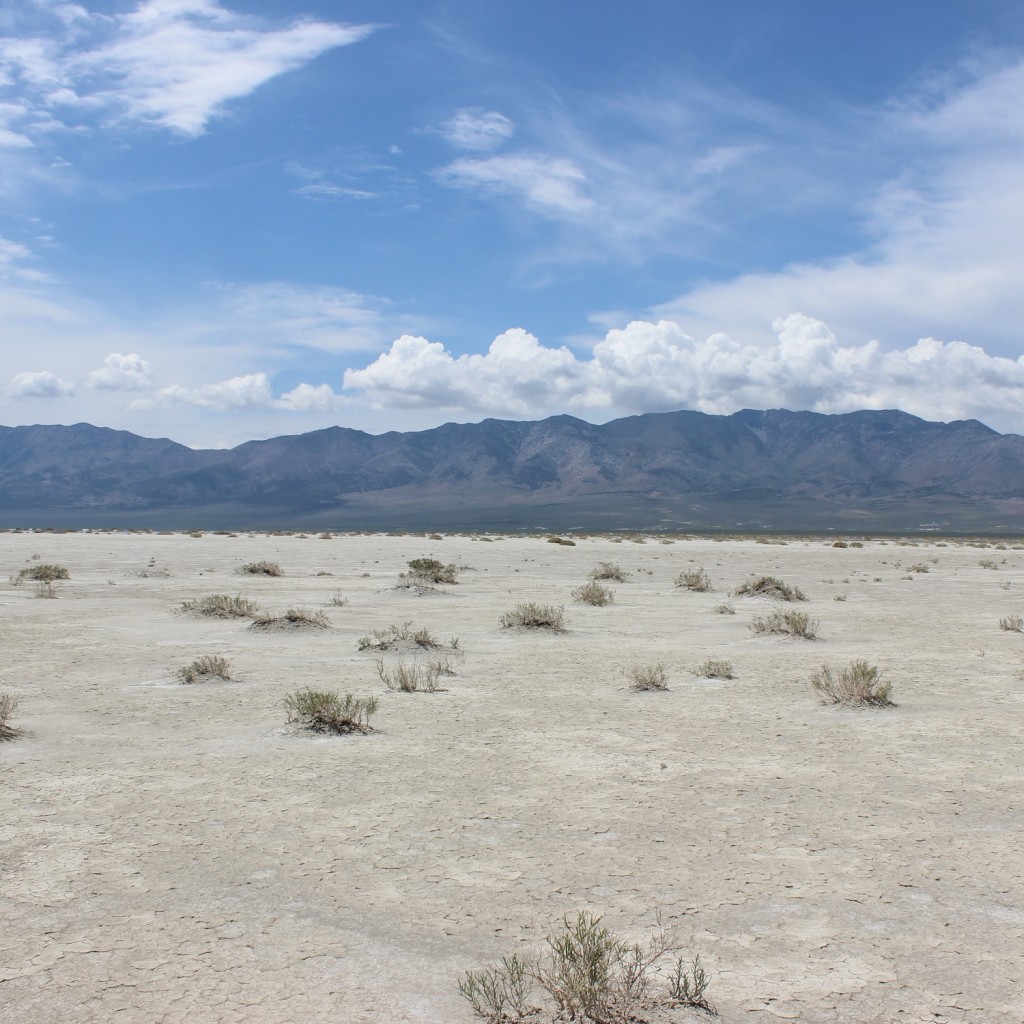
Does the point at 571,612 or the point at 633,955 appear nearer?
the point at 633,955

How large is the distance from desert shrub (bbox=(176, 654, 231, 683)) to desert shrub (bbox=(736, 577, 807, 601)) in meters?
15.0

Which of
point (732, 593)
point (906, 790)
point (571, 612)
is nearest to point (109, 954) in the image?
point (906, 790)

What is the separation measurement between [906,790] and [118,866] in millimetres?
5794

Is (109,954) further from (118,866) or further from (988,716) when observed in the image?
(988,716)

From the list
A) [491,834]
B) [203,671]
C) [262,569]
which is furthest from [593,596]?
[491,834]

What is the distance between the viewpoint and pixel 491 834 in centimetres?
593

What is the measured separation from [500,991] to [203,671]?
825cm

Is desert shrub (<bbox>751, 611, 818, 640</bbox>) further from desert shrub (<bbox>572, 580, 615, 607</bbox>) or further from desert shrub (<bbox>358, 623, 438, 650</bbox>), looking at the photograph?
desert shrub (<bbox>358, 623, 438, 650</bbox>)

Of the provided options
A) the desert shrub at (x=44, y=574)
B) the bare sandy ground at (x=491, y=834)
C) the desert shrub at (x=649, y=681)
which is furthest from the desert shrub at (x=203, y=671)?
the desert shrub at (x=44, y=574)

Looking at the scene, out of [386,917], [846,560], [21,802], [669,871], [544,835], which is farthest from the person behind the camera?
[846,560]

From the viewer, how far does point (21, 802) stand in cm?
645

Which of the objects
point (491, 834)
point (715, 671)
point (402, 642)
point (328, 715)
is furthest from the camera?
point (402, 642)

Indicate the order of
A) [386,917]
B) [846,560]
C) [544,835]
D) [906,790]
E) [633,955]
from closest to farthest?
[633,955], [386,917], [544,835], [906,790], [846,560]

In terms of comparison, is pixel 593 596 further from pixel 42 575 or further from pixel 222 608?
pixel 42 575
